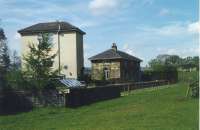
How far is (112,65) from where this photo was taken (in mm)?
71312

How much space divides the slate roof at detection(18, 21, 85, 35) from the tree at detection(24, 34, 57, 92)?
37.6 metres

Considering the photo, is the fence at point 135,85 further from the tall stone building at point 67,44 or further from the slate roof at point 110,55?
the tall stone building at point 67,44

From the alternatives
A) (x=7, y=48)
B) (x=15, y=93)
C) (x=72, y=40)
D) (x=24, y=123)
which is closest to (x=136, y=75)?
(x=72, y=40)

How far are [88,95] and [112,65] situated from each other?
37.6 meters

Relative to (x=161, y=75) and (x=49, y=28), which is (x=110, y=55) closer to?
(x=49, y=28)

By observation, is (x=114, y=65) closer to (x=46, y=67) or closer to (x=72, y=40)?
(x=72, y=40)

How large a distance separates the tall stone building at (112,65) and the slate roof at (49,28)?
5.21 meters

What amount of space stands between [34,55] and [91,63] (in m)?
42.4

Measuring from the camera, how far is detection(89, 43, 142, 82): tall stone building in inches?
2785

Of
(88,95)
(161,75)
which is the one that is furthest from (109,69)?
(88,95)

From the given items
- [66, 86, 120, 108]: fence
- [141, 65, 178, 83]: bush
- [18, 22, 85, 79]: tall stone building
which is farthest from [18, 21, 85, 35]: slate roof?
[66, 86, 120, 108]: fence

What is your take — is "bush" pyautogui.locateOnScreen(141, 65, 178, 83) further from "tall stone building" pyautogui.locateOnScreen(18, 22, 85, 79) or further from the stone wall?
"tall stone building" pyautogui.locateOnScreen(18, 22, 85, 79)

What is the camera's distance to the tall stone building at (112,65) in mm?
70750

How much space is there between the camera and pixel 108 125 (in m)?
16.5
